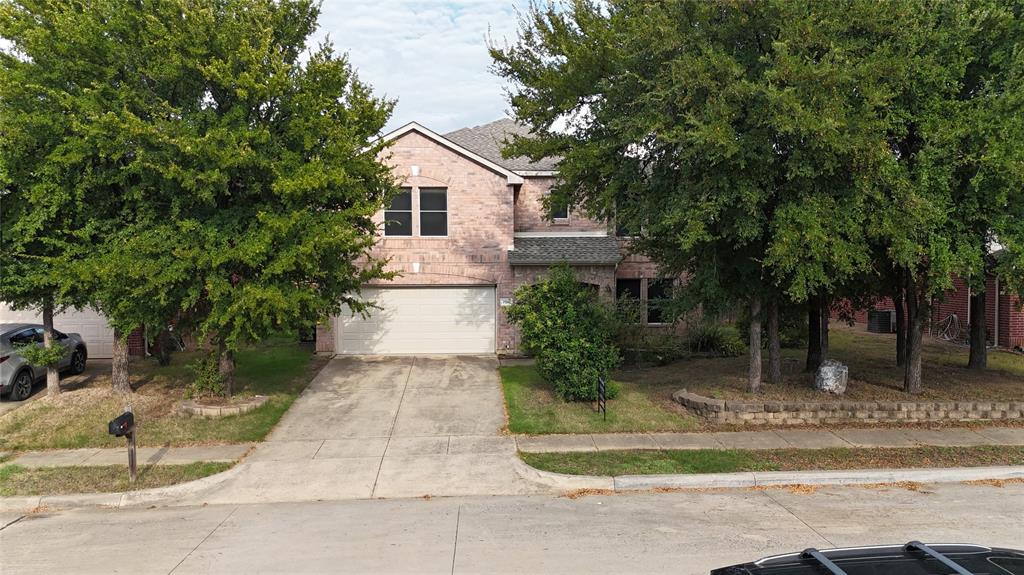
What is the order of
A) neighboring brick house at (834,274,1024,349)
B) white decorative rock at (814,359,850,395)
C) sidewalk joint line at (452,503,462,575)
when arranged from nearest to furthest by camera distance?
sidewalk joint line at (452,503,462,575) → white decorative rock at (814,359,850,395) → neighboring brick house at (834,274,1024,349)

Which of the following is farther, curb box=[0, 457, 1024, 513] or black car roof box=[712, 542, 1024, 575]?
curb box=[0, 457, 1024, 513]

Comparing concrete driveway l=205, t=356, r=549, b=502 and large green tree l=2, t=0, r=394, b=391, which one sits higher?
large green tree l=2, t=0, r=394, b=391

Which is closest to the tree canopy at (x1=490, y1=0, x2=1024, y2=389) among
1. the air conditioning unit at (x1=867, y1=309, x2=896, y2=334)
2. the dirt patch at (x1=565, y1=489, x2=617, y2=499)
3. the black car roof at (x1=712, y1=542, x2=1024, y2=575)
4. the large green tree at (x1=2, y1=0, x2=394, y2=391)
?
the dirt patch at (x1=565, y1=489, x2=617, y2=499)

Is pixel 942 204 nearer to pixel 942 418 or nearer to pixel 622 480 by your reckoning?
pixel 942 418

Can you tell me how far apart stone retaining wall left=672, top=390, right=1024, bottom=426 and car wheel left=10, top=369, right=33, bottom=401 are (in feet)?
45.9

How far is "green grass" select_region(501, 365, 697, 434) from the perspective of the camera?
36.4 feet

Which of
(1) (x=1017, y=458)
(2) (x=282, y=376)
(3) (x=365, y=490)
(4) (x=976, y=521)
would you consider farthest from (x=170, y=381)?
(1) (x=1017, y=458)

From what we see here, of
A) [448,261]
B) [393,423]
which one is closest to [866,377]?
[393,423]

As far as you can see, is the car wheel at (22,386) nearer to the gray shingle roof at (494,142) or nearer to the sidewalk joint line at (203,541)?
the sidewalk joint line at (203,541)

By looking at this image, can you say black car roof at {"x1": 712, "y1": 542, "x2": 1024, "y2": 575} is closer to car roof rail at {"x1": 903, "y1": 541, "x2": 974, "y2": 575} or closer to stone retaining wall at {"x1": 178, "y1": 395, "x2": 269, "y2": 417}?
car roof rail at {"x1": 903, "y1": 541, "x2": 974, "y2": 575}

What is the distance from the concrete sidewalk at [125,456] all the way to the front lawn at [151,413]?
277 mm

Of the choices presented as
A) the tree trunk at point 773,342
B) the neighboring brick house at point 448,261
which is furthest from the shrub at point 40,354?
the tree trunk at point 773,342

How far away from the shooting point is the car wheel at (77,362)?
53.4ft

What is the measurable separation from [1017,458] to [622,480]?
19.0ft
